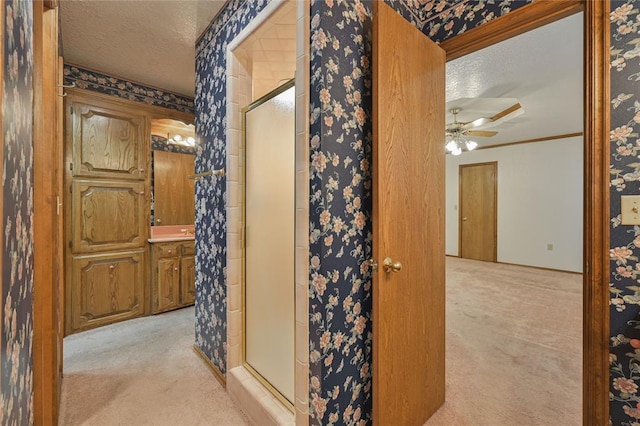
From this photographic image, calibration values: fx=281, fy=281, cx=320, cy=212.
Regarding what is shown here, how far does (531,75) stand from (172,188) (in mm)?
4249

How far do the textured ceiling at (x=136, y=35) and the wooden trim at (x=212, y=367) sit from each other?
2615 millimetres

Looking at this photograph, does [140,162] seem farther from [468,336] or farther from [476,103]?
[476,103]

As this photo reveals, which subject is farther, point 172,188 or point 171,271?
point 172,188

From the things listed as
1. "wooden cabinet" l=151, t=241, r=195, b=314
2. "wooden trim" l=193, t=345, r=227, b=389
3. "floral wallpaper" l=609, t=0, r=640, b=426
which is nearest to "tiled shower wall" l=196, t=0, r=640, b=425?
"floral wallpaper" l=609, t=0, r=640, b=426

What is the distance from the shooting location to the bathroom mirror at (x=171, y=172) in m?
3.48

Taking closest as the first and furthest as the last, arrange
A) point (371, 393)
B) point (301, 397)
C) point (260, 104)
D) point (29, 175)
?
point (29, 175), point (301, 397), point (371, 393), point (260, 104)

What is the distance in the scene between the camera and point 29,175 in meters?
0.83

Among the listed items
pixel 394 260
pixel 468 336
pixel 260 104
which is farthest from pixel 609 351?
pixel 260 104

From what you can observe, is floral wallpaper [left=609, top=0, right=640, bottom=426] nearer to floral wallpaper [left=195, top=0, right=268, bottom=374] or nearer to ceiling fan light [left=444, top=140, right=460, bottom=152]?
floral wallpaper [left=195, top=0, right=268, bottom=374]

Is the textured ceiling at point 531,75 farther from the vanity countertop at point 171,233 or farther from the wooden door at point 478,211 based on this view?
the vanity countertop at point 171,233

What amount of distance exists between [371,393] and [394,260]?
705 millimetres

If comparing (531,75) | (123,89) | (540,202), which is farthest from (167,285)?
(540,202)

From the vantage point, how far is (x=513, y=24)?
1.35m

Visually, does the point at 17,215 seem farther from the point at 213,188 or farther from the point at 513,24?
the point at 513,24
